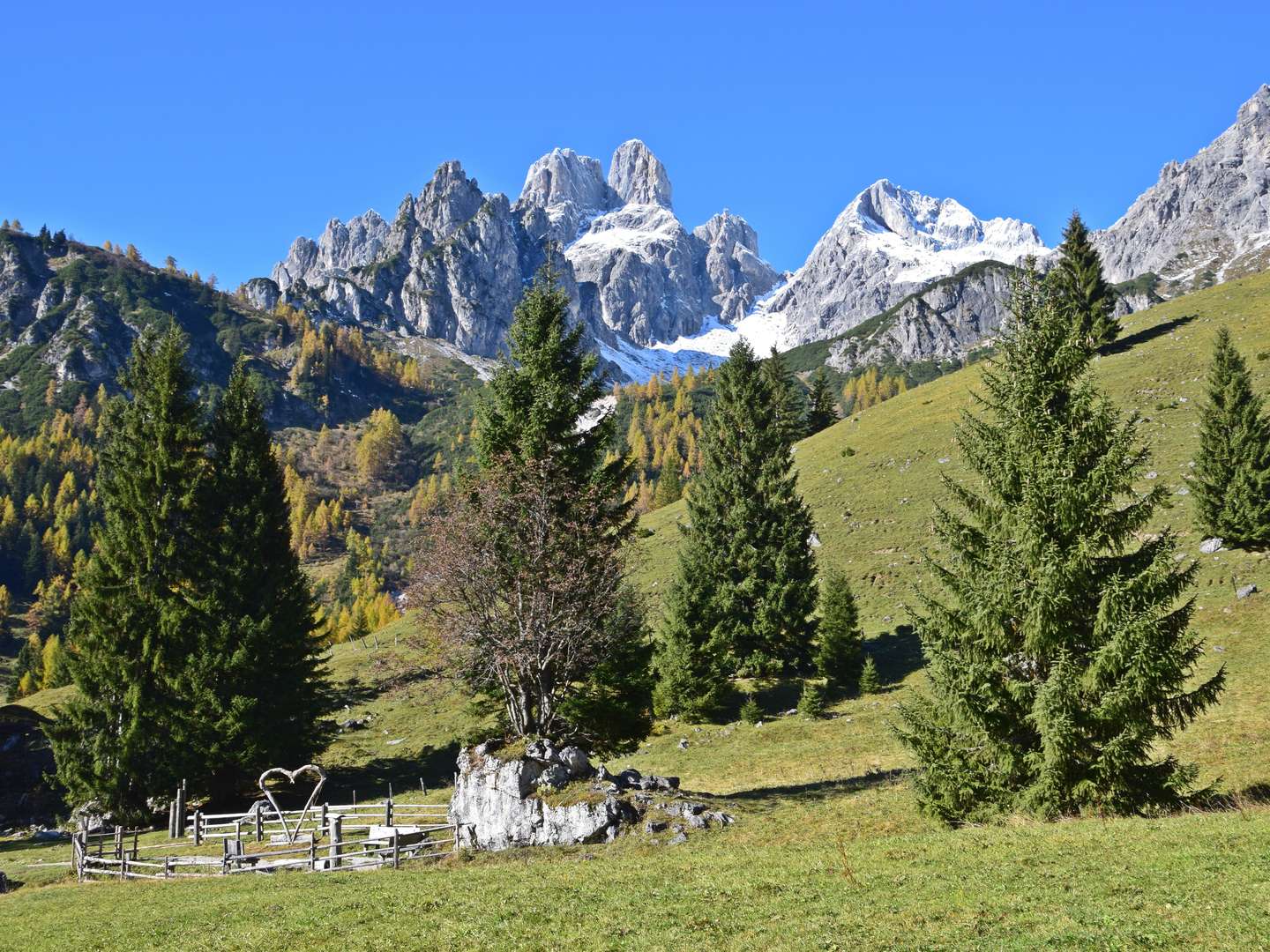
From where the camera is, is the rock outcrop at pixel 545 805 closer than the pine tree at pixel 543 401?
Yes

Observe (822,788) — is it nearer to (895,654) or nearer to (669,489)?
(895,654)

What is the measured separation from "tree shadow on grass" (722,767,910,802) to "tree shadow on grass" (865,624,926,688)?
13.7m

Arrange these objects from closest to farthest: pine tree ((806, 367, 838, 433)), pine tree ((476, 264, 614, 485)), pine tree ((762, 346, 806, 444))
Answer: pine tree ((476, 264, 614, 485)) < pine tree ((762, 346, 806, 444)) < pine tree ((806, 367, 838, 433))

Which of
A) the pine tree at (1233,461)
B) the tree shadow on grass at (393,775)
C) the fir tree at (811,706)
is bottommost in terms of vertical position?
the tree shadow on grass at (393,775)

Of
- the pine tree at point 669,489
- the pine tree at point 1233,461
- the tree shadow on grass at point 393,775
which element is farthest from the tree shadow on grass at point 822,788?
the pine tree at point 669,489

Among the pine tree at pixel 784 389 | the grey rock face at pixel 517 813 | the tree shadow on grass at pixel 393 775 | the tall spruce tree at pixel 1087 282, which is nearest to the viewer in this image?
the grey rock face at pixel 517 813

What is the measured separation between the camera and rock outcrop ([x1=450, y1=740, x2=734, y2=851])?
2064 cm

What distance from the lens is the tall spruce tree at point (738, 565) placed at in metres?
40.2

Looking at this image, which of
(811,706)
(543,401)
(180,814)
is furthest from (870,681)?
(180,814)

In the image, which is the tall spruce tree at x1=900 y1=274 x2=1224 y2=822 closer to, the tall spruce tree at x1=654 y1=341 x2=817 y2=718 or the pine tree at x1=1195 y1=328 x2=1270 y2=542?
the tall spruce tree at x1=654 y1=341 x2=817 y2=718

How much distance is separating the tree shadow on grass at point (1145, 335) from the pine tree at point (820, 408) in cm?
3200

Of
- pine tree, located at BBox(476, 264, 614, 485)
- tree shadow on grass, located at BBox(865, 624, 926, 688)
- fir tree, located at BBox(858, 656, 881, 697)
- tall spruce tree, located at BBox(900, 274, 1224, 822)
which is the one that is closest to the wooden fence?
pine tree, located at BBox(476, 264, 614, 485)

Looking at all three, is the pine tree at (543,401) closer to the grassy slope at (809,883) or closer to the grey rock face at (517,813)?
the grassy slope at (809,883)

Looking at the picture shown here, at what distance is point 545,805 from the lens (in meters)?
21.2
